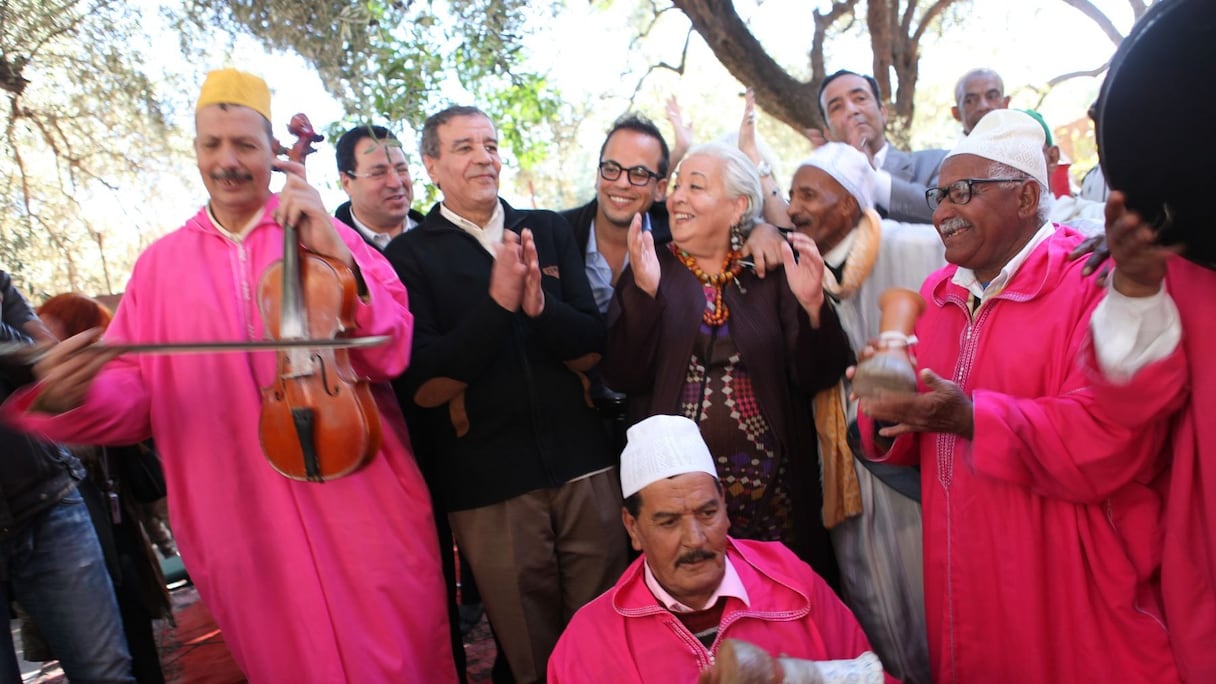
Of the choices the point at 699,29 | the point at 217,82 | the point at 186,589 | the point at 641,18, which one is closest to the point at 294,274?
the point at 217,82

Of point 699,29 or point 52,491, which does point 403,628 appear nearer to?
point 52,491

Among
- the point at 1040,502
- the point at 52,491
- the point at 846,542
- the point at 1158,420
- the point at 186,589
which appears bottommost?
the point at 186,589

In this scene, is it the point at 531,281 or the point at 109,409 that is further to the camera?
the point at 531,281

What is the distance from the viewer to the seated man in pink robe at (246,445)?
2557 millimetres

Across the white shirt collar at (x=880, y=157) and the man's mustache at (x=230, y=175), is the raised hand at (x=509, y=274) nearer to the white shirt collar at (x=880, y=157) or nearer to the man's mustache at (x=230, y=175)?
the man's mustache at (x=230, y=175)

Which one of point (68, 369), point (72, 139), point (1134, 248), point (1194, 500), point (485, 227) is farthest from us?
point (72, 139)

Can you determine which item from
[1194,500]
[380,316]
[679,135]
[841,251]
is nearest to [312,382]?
[380,316]

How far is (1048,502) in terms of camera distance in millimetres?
2273

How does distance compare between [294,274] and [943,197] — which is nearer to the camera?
[294,274]

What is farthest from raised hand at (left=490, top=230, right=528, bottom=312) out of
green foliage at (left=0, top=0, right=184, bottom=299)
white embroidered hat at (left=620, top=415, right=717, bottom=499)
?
green foliage at (left=0, top=0, right=184, bottom=299)

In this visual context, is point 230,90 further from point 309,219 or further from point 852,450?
point 852,450

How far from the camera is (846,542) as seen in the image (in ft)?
10.2

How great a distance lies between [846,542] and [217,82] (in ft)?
8.17

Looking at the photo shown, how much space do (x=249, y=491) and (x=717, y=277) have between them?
1673 millimetres
